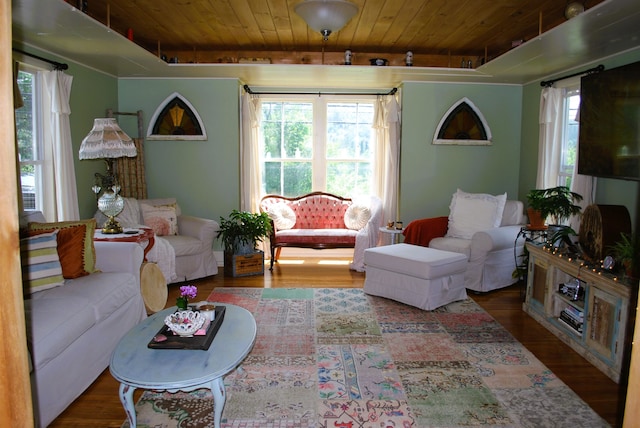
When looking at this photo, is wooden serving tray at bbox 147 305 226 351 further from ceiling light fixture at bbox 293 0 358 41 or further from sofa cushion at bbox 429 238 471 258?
sofa cushion at bbox 429 238 471 258

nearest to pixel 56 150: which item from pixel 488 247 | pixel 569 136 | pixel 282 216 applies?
pixel 282 216

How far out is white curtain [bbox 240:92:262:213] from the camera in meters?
5.96

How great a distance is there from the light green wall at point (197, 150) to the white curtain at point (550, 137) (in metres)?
3.41

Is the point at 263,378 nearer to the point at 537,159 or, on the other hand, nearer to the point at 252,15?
the point at 252,15

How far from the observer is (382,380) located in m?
2.91

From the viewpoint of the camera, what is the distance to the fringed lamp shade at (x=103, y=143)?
3729mm

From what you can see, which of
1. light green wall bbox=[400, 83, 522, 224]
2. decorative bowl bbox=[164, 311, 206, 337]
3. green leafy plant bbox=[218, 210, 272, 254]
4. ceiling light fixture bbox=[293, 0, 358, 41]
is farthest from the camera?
light green wall bbox=[400, 83, 522, 224]

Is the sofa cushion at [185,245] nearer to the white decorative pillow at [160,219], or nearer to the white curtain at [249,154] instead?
the white decorative pillow at [160,219]

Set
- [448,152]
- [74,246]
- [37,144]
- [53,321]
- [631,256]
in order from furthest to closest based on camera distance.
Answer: [448,152]
[37,144]
[74,246]
[631,256]
[53,321]

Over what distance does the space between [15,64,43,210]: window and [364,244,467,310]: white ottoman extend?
9.90 ft

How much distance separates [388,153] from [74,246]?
391 cm

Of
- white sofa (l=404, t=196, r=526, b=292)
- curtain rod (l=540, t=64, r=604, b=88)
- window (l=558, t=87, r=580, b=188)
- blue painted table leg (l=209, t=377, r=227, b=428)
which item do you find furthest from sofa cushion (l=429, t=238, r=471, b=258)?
blue painted table leg (l=209, t=377, r=227, b=428)

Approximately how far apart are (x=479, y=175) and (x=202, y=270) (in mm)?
3535

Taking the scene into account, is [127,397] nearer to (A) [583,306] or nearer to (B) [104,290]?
(B) [104,290]
